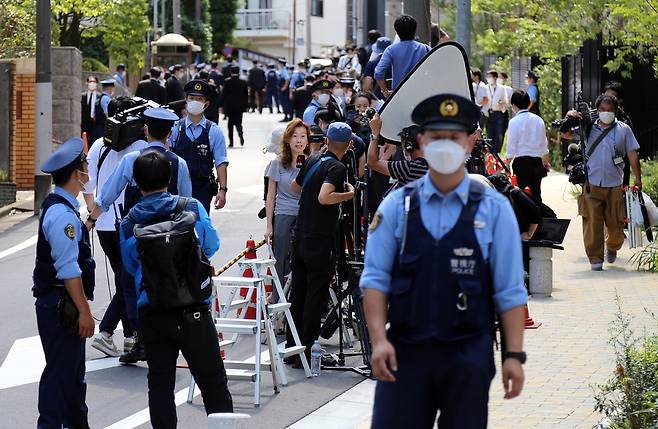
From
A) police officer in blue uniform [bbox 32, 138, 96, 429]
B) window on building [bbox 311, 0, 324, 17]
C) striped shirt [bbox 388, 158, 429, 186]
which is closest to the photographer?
police officer in blue uniform [bbox 32, 138, 96, 429]

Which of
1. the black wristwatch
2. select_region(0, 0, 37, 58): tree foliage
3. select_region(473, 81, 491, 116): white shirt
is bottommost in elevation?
the black wristwatch

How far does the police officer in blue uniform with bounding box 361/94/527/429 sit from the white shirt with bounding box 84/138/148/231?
518 centimetres

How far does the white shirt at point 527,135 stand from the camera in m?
16.7

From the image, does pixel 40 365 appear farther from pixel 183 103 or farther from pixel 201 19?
pixel 201 19

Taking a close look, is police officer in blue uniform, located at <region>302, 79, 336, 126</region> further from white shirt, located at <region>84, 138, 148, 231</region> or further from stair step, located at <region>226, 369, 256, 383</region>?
Result: stair step, located at <region>226, 369, 256, 383</region>

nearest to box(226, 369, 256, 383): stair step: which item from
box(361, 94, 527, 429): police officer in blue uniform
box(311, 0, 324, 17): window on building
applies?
box(361, 94, 527, 429): police officer in blue uniform

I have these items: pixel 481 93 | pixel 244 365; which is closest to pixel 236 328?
pixel 244 365

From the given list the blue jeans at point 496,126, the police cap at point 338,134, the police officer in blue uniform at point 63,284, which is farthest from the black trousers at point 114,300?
the blue jeans at point 496,126

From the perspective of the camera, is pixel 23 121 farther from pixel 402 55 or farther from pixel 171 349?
pixel 171 349

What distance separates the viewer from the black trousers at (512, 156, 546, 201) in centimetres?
1678

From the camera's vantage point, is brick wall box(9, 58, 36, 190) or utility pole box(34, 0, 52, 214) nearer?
utility pole box(34, 0, 52, 214)

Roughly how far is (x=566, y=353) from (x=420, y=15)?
5723 mm

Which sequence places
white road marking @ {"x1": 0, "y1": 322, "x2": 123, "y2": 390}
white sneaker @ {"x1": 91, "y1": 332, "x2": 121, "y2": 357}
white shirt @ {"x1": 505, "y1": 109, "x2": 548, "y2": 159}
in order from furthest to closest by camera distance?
1. white shirt @ {"x1": 505, "y1": 109, "x2": 548, "y2": 159}
2. white sneaker @ {"x1": 91, "y1": 332, "x2": 121, "y2": 357}
3. white road marking @ {"x1": 0, "y1": 322, "x2": 123, "y2": 390}

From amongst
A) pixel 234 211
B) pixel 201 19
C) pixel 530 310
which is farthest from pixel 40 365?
pixel 201 19
